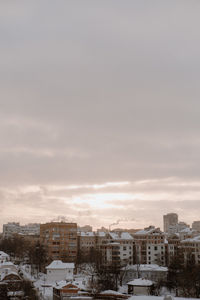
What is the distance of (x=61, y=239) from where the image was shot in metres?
76.4

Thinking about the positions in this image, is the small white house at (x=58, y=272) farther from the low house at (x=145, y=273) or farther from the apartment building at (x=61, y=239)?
the apartment building at (x=61, y=239)

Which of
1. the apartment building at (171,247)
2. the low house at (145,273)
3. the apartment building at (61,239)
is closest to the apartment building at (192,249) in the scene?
the apartment building at (171,247)

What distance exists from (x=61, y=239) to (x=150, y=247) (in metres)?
18.2

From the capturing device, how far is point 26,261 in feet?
235

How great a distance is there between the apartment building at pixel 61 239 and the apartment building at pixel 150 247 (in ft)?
43.2

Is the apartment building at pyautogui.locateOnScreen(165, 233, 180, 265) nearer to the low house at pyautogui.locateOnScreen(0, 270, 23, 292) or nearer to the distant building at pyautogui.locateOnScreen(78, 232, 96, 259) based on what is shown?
the distant building at pyautogui.locateOnScreen(78, 232, 96, 259)

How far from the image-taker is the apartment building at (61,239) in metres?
74.8

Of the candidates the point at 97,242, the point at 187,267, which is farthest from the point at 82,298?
the point at 97,242

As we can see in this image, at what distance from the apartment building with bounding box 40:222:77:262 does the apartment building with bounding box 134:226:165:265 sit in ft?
43.2

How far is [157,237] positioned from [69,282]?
34736 millimetres

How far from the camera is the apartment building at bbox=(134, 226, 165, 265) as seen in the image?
236 feet

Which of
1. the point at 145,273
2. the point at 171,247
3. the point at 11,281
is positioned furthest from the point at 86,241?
the point at 11,281

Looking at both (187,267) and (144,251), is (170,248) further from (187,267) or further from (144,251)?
(187,267)

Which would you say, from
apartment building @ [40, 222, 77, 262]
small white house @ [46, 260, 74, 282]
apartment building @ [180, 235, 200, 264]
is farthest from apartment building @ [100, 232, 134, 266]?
small white house @ [46, 260, 74, 282]
